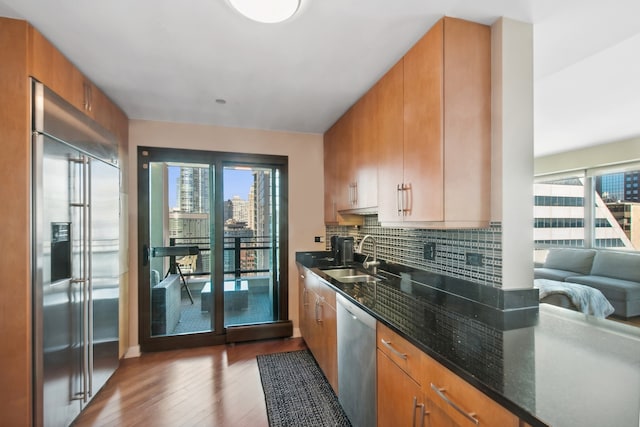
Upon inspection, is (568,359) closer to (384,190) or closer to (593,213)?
(384,190)

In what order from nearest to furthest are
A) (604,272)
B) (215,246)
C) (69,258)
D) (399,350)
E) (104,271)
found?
(399,350), (69,258), (104,271), (215,246), (604,272)

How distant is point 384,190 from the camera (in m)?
2.16

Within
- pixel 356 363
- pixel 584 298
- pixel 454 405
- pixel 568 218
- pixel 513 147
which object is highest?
pixel 513 147

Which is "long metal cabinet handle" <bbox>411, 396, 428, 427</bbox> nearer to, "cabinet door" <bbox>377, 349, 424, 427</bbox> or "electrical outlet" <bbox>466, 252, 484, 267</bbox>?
"cabinet door" <bbox>377, 349, 424, 427</bbox>

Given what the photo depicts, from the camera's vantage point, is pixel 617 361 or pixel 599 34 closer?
pixel 617 361

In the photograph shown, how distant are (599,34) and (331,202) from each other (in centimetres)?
235

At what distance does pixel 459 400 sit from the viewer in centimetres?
104

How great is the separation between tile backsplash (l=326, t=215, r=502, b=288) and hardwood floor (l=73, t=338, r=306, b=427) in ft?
4.97

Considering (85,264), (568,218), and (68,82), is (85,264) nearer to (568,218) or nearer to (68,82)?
(68,82)

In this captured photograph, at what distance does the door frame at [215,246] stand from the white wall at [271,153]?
0.05m

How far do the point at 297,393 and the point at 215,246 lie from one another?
68.8 inches

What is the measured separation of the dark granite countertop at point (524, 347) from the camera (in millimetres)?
804

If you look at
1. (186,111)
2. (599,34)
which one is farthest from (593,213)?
(186,111)

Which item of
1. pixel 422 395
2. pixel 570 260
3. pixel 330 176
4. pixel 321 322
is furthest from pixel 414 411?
pixel 570 260
